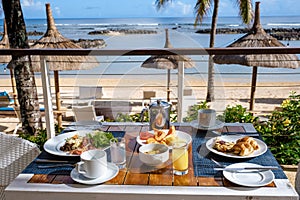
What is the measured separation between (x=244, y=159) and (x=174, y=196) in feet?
1.33

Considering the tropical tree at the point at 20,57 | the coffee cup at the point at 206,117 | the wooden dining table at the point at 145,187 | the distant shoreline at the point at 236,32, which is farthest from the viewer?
the distant shoreline at the point at 236,32

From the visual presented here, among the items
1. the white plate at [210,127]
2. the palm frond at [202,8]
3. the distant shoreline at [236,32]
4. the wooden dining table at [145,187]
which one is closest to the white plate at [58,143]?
the wooden dining table at [145,187]

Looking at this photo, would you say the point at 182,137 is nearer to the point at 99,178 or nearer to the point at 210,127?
the point at 210,127

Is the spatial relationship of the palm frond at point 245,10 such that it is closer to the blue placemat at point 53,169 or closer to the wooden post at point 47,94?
the wooden post at point 47,94

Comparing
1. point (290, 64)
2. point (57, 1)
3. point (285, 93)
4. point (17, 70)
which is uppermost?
point (57, 1)

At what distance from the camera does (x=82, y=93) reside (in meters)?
3.46

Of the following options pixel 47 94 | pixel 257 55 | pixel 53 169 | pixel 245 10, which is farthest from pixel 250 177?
pixel 245 10

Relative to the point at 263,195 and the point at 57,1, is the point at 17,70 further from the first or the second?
the point at 57,1

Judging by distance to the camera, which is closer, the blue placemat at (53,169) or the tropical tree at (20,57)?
the blue placemat at (53,169)

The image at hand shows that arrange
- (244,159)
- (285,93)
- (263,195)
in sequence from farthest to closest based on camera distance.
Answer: (285,93), (244,159), (263,195)

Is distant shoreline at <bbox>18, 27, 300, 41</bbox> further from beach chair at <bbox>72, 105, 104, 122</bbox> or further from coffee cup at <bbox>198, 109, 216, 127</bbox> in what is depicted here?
coffee cup at <bbox>198, 109, 216, 127</bbox>

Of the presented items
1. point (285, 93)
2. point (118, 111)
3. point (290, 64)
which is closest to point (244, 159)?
point (118, 111)

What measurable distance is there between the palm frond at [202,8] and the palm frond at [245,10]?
0.75 metres

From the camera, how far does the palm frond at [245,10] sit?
7381 mm
